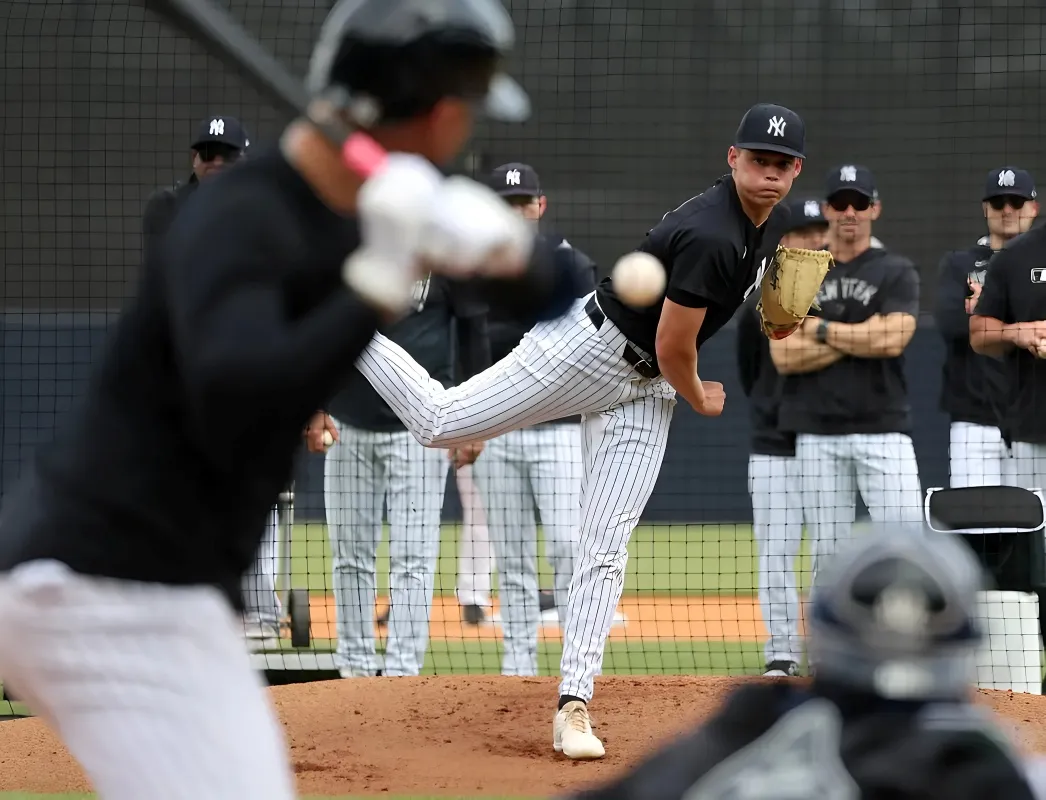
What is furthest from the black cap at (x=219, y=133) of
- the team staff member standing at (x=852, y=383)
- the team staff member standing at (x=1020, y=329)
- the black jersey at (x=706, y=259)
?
the team staff member standing at (x=1020, y=329)

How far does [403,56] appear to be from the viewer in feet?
7.29

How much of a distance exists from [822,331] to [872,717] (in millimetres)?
5245

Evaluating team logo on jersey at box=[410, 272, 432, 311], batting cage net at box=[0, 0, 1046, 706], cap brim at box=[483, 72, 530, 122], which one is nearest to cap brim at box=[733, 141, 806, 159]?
batting cage net at box=[0, 0, 1046, 706]

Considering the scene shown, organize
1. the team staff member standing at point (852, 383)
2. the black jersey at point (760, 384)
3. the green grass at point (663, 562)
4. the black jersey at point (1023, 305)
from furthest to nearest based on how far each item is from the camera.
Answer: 1. the green grass at point (663, 562)
2. the black jersey at point (760, 384)
3. the team staff member standing at point (852, 383)
4. the black jersey at point (1023, 305)

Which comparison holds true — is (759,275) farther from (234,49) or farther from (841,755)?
(841,755)

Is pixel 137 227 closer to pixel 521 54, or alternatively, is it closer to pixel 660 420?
pixel 521 54

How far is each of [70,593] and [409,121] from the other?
0.85m

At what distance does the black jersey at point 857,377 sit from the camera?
7.06 m

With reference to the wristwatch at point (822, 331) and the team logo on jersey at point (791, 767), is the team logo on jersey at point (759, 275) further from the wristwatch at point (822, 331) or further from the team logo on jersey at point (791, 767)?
the team logo on jersey at point (791, 767)

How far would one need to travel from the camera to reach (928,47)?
40.7ft

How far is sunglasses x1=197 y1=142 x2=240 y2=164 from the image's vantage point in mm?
6664

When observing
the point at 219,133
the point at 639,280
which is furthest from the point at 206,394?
the point at 219,133

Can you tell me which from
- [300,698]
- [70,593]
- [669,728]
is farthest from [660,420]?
[70,593]

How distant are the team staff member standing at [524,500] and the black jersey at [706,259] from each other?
1805mm
